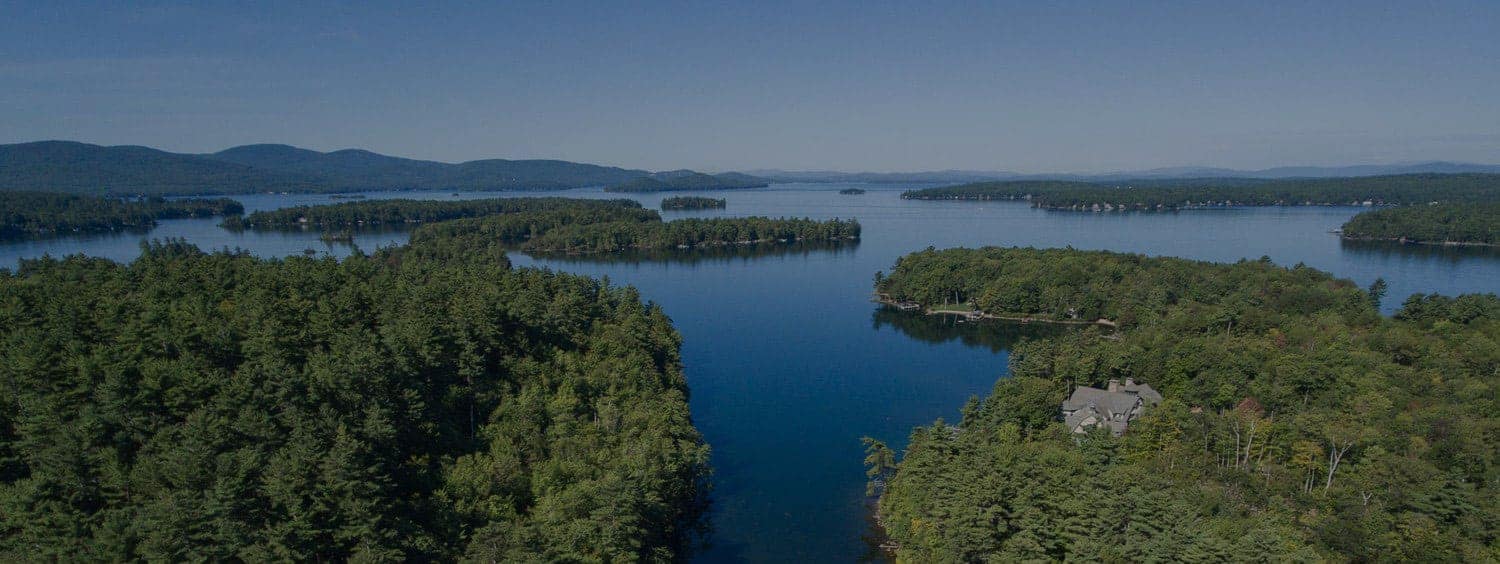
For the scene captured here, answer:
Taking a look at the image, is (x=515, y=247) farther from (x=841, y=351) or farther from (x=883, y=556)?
(x=883, y=556)

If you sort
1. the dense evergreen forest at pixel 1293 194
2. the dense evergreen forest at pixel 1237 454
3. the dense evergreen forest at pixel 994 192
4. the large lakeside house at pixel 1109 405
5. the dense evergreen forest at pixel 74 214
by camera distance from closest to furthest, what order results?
the dense evergreen forest at pixel 1237 454, the large lakeside house at pixel 1109 405, the dense evergreen forest at pixel 74 214, the dense evergreen forest at pixel 1293 194, the dense evergreen forest at pixel 994 192

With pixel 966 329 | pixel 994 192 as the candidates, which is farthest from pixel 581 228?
pixel 994 192

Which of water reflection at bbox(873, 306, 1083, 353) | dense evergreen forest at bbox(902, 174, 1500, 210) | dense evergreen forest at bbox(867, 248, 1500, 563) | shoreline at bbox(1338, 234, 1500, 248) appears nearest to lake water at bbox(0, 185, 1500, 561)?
water reflection at bbox(873, 306, 1083, 353)

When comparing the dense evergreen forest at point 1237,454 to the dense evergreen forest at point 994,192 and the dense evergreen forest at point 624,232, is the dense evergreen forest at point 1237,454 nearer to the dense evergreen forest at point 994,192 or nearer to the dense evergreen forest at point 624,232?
the dense evergreen forest at point 624,232

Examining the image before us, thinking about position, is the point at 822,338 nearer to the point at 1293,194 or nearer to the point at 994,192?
the point at 1293,194

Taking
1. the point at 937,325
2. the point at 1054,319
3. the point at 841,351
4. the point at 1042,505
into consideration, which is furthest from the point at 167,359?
the point at 1054,319

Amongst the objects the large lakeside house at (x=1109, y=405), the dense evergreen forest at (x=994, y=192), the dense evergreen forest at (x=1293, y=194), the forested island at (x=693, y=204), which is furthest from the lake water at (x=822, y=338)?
the dense evergreen forest at (x=994, y=192)
